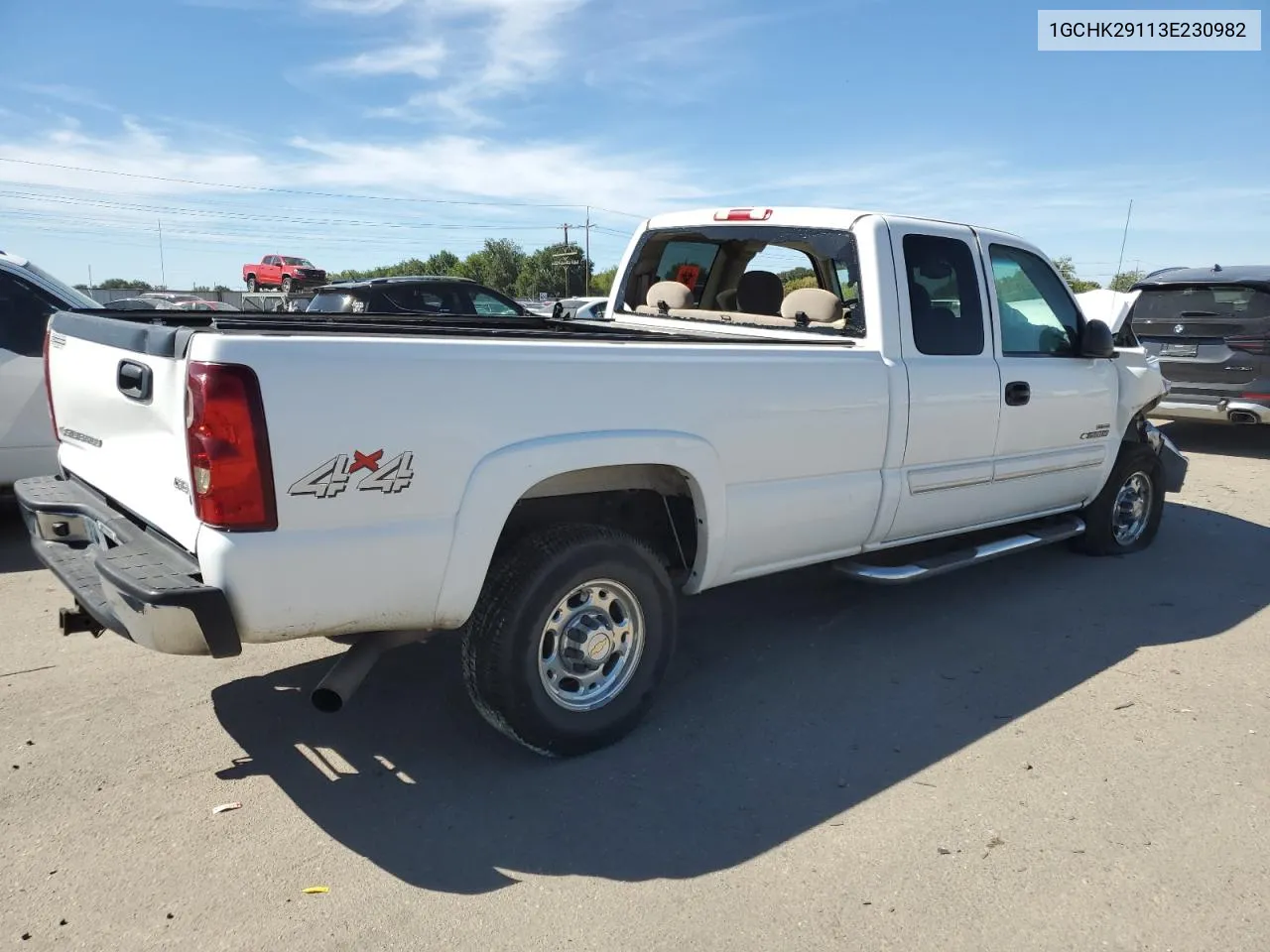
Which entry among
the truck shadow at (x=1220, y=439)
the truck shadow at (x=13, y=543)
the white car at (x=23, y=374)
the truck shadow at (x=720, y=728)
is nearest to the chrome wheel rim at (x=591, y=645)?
the truck shadow at (x=720, y=728)

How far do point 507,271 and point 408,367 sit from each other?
9547 centimetres

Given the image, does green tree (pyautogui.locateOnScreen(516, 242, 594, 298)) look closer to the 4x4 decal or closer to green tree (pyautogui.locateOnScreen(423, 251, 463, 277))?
green tree (pyautogui.locateOnScreen(423, 251, 463, 277))

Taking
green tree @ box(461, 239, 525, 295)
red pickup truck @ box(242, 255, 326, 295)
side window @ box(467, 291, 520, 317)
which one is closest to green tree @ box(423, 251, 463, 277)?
green tree @ box(461, 239, 525, 295)

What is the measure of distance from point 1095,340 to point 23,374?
6.50m

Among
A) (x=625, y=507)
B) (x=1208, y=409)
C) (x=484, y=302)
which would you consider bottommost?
(x=1208, y=409)

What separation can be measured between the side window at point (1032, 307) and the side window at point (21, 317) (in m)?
5.81

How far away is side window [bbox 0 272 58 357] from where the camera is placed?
601cm

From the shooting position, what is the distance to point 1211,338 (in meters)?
10.0

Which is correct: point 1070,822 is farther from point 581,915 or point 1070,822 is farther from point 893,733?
point 581,915

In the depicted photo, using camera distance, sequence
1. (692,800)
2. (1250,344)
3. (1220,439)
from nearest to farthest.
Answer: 1. (692,800)
2. (1250,344)
3. (1220,439)

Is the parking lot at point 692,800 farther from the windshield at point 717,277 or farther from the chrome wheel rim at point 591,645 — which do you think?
the windshield at point 717,277

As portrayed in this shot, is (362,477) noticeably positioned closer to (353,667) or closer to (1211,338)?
(353,667)

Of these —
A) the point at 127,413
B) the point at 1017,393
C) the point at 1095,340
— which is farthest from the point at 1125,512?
the point at 127,413

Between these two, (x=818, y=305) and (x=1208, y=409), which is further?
(x=1208, y=409)
